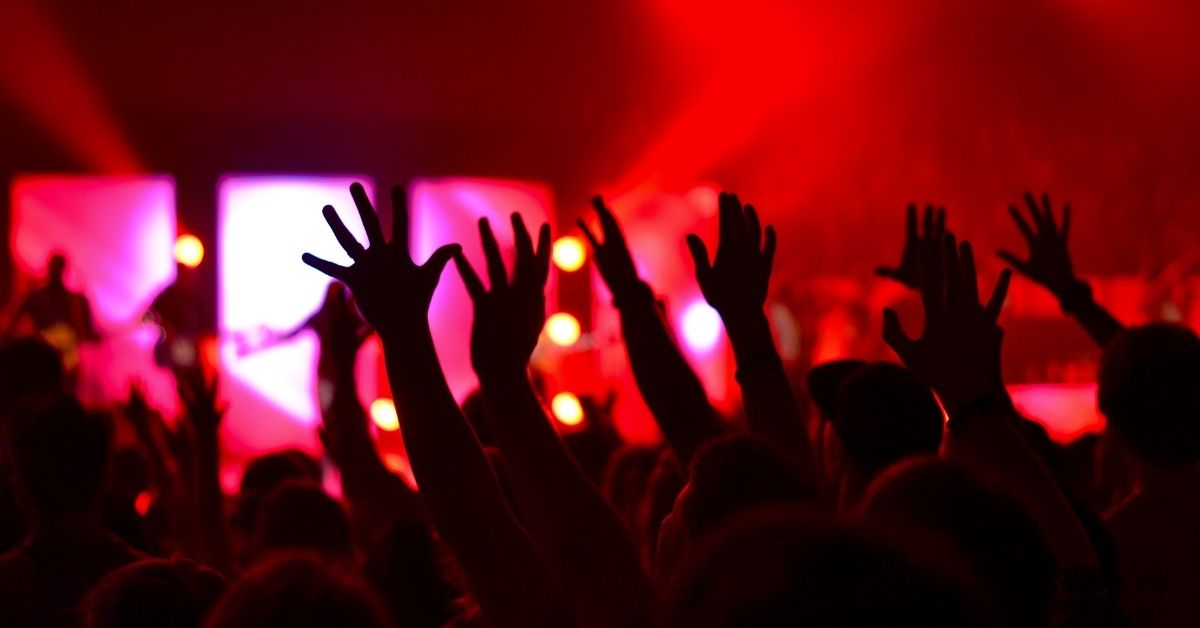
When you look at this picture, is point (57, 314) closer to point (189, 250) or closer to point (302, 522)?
point (189, 250)

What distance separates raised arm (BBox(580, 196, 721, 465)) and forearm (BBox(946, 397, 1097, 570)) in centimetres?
64

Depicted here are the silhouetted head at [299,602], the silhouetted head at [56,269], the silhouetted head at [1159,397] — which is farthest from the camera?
the silhouetted head at [56,269]

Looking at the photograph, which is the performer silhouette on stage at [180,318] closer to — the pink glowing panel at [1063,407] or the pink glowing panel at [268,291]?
the pink glowing panel at [268,291]

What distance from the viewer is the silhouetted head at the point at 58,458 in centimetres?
260

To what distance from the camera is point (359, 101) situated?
12.2 metres

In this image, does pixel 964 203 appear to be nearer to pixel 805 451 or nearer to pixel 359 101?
pixel 359 101

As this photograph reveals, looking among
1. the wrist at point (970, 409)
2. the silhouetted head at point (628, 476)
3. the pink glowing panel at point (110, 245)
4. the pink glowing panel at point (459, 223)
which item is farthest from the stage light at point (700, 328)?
the wrist at point (970, 409)

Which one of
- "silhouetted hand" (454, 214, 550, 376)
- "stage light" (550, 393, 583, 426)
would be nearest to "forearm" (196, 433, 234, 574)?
"silhouetted hand" (454, 214, 550, 376)

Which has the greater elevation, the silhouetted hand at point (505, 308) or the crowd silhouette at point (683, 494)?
the silhouetted hand at point (505, 308)

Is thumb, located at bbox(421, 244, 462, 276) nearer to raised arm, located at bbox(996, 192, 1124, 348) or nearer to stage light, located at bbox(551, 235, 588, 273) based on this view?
raised arm, located at bbox(996, 192, 1124, 348)

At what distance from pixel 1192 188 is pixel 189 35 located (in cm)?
935

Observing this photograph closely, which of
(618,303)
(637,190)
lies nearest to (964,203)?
(637,190)

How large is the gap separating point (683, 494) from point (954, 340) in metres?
0.57

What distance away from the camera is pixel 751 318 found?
2578mm
